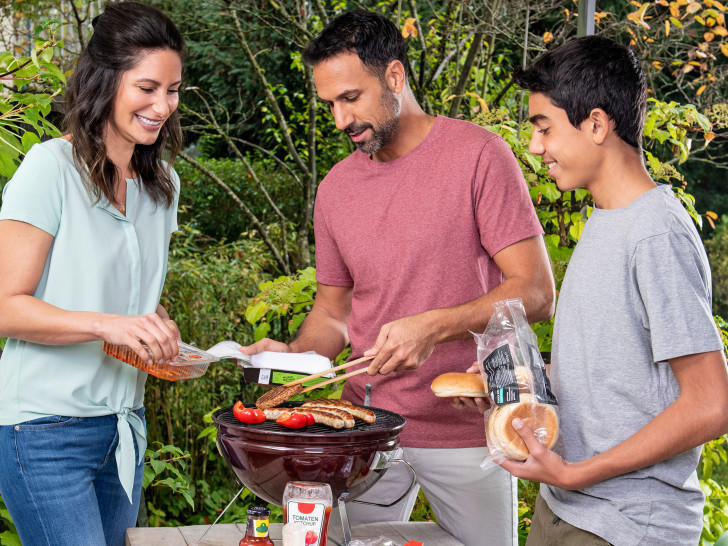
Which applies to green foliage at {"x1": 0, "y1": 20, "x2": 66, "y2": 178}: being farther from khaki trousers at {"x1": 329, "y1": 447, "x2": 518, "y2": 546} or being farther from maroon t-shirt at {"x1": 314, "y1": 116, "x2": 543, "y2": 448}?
khaki trousers at {"x1": 329, "y1": 447, "x2": 518, "y2": 546}

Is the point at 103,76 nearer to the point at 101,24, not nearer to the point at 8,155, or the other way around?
the point at 101,24

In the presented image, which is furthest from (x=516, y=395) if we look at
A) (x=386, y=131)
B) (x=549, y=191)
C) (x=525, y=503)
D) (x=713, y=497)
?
(x=713, y=497)

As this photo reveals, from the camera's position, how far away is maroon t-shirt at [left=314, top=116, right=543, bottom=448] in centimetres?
210

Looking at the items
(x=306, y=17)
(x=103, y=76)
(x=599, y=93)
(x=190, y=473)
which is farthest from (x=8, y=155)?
(x=306, y=17)

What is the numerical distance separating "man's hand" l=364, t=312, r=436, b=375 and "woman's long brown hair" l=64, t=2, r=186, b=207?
0.78 metres

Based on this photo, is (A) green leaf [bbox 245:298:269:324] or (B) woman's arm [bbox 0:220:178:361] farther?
(A) green leaf [bbox 245:298:269:324]

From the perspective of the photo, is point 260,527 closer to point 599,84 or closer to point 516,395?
point 516,395

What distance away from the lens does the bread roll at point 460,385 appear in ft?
5.49

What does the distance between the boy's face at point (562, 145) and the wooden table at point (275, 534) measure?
0.96m

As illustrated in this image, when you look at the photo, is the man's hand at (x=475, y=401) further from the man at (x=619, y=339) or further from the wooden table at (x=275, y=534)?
the wooden table at (x=275, y=534)

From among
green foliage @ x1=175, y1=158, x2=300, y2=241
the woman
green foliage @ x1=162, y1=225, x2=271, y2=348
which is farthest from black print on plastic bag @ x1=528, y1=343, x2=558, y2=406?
green foliage @ x1=175, y1=158, x2=300, y2=241

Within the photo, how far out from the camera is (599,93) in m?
1.58

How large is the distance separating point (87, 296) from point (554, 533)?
3.96 feet

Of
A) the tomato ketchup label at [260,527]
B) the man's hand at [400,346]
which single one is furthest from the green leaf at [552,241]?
the tomato ketchup label at [260,527]
